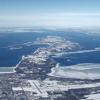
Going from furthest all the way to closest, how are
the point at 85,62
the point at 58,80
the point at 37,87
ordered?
the point at 85,62, the point at 58,80, the point at 37,87

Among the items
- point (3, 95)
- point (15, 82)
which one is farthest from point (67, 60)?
point (3, 95)

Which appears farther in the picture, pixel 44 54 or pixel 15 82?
pixel 44 54

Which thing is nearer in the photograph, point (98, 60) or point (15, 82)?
point (15, 82)

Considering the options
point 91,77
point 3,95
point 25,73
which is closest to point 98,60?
point 91,77

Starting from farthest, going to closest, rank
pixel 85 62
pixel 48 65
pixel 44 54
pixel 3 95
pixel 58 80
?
pixel 44 54 < pixel 85 62 < pixel 48 65 < pixel 58 80 < pixel 3 95

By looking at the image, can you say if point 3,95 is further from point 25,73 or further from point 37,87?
point 25,73

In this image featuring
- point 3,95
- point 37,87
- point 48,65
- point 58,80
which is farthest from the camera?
point 48,65

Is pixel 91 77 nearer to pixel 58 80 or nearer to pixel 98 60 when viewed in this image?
pixel 58 80

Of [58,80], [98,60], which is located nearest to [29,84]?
[58,80]

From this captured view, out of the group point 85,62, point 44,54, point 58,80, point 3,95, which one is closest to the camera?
point 3,95
